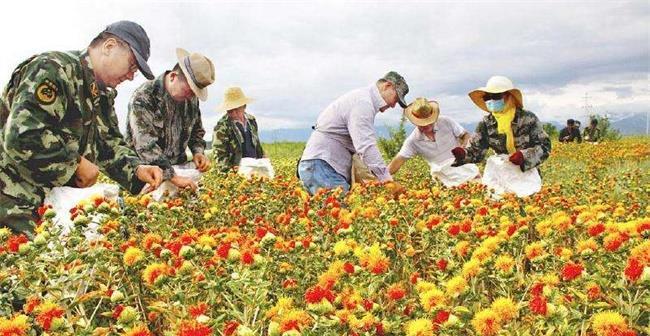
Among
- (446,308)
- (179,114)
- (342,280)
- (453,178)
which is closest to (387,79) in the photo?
(179,114)

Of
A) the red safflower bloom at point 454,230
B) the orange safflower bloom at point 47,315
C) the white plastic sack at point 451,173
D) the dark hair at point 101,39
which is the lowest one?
the white plastic sack at point 451,173

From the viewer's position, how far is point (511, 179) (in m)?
6.23

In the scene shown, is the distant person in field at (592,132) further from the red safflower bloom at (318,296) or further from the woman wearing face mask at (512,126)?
the red safflower bloom at (318,296)

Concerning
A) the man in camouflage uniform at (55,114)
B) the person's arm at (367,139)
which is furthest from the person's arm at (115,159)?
the person's arm at (367,139)

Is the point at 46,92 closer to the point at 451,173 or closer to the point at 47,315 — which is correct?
the point at 47,315

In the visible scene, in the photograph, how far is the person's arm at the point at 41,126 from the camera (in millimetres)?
3080

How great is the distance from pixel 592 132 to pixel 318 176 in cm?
1924

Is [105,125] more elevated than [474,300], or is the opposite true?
[105,125]

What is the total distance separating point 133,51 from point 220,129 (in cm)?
439

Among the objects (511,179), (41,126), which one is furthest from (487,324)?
(511,179)


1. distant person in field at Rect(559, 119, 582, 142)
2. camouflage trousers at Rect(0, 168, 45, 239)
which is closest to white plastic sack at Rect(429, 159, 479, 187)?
camouflage trousers at Rect(0, 168, 45, 239)

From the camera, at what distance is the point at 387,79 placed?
5508 millimetres

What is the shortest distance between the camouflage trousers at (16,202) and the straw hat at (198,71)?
6.83ft

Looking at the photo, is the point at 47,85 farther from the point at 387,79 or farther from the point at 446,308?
the point at 387,79
